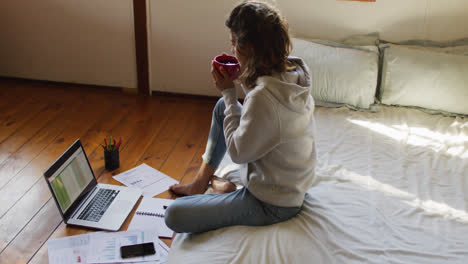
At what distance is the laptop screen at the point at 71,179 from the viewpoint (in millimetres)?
1717

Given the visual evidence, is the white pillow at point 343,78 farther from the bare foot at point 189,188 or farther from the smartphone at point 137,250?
the smartphone at point 137,250

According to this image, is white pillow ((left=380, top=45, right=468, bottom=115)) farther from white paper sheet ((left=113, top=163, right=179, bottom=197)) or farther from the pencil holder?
the pencil holder

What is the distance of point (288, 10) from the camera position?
277 centimetres

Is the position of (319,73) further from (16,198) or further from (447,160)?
(16,198)

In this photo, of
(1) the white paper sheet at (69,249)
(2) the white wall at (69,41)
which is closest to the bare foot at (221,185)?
(1) the white paper sheet at (69,249)

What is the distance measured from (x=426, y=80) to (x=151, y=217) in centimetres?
168

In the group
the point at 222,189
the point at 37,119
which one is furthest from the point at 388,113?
the point at 37,119

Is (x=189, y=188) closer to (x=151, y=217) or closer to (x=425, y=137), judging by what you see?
(x=151, y=217)

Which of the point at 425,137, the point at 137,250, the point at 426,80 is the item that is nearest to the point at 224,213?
the point at 137,250

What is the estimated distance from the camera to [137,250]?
1.63 m

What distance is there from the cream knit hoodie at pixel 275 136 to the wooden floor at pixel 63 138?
0.58 metres

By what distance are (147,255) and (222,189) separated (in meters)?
0.39

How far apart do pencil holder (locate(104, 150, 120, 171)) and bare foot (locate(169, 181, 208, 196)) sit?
0.38 metres

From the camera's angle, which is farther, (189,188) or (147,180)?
(147,180)
